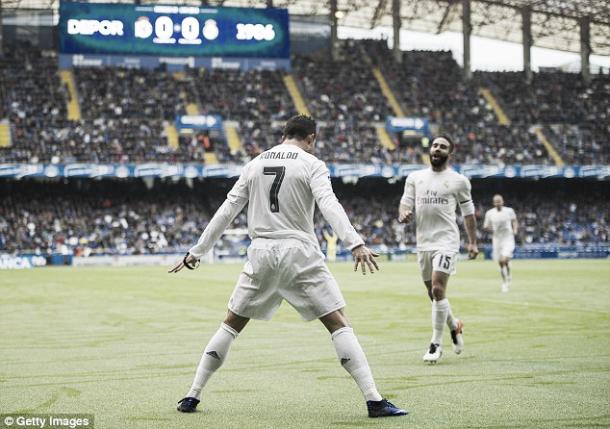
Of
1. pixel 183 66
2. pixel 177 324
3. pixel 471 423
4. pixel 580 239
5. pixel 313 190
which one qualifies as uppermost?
pixel 183 66

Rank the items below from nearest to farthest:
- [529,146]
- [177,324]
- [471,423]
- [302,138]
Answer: [471,423] < [302,138] < [177,324] < [529,146]

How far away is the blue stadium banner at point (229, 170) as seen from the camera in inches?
2218

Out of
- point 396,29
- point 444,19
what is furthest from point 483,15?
point 396,29

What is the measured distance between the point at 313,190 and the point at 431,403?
6.78 ft

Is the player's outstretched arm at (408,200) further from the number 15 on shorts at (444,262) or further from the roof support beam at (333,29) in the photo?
the roof support beam at (333,29)

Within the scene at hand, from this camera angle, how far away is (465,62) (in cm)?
7444

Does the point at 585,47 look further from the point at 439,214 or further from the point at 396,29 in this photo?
the point at 439,214

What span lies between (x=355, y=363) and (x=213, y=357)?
1170mm

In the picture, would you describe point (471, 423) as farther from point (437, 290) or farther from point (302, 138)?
point (437, 290)

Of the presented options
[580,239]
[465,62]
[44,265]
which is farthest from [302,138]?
[465,62]

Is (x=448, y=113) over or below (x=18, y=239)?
over

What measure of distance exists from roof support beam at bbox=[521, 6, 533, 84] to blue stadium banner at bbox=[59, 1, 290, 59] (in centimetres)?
2507

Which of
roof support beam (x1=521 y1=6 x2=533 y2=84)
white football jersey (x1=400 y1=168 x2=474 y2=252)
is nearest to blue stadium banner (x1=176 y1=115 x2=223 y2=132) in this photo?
roof support beam (x1=521 y1=6 x2=533 y2=84)

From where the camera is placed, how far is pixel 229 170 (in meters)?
59.4
